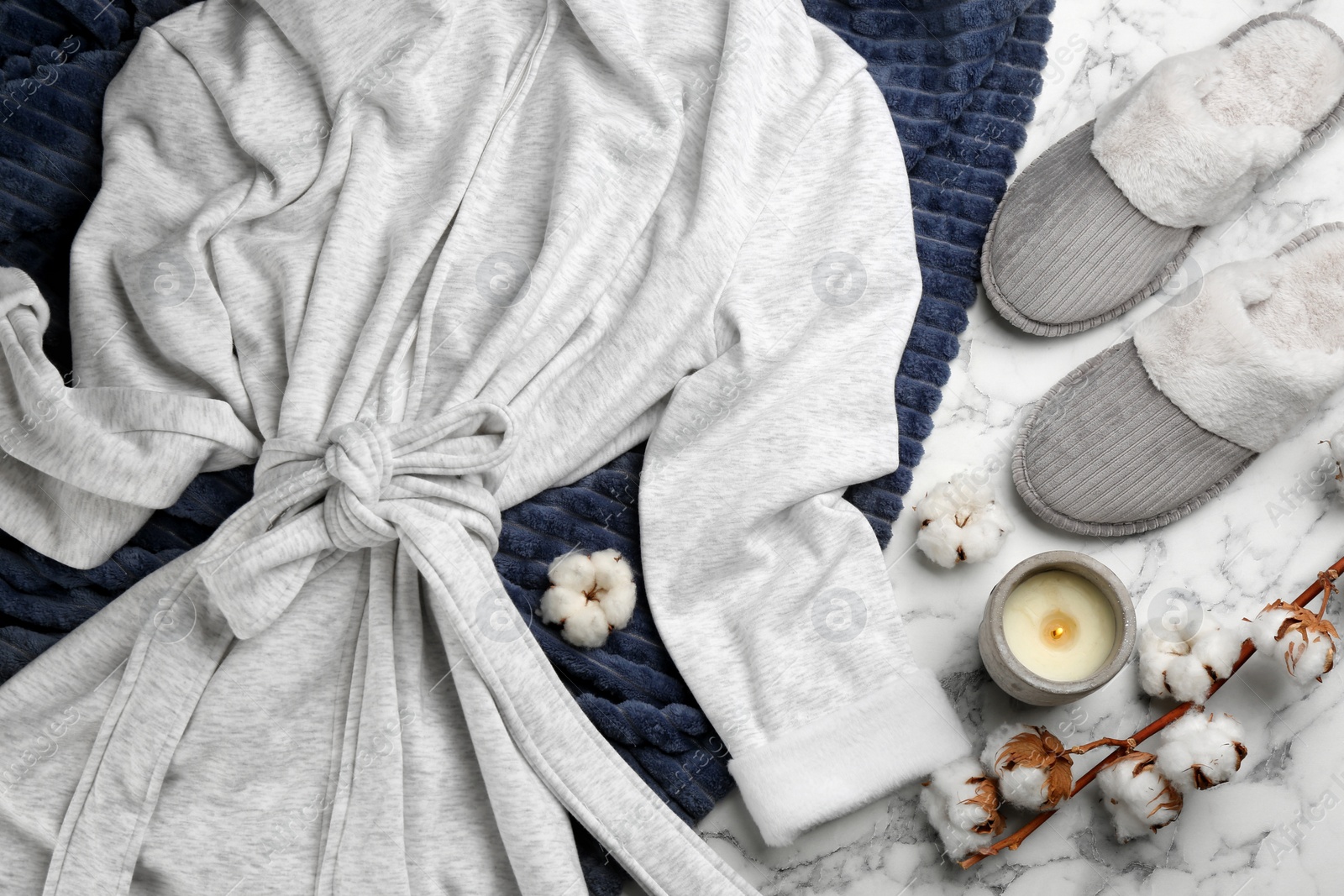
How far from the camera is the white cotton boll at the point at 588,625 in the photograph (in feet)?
3.37

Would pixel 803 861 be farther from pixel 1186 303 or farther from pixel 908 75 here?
pixel 908 75

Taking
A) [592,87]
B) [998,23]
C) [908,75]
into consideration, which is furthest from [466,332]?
[998,23]

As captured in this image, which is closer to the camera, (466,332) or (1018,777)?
(1018,777)

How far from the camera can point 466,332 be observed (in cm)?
107

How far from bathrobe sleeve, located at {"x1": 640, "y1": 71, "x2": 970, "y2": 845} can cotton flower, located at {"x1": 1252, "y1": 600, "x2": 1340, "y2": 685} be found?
0.31 meters

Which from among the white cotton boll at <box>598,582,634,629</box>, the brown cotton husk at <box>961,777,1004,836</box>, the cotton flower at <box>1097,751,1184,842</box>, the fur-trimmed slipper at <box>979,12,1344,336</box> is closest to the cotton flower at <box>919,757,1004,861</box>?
the brown cotton husk at <box>961,777,1004,836</box>

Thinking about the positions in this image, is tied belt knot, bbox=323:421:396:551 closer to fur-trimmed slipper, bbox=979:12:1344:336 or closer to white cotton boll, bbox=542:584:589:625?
white cotton boll, bbox=542:584:589:625

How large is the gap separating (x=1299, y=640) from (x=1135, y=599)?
169 millimetres

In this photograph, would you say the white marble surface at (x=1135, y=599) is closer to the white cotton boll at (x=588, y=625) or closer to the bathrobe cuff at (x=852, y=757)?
the bathrobe cuff at (x=852, y=757)

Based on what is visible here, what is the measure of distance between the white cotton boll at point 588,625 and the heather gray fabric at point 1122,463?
48cm

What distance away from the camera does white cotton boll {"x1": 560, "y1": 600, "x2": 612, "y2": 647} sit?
1027mm

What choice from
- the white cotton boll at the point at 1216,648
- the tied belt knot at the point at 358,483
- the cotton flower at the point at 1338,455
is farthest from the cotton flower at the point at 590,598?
the cotton flower at the point at 1338,455

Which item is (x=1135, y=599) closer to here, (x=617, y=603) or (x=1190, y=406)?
(x=1190, y=406)

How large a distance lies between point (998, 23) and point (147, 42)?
990mm
